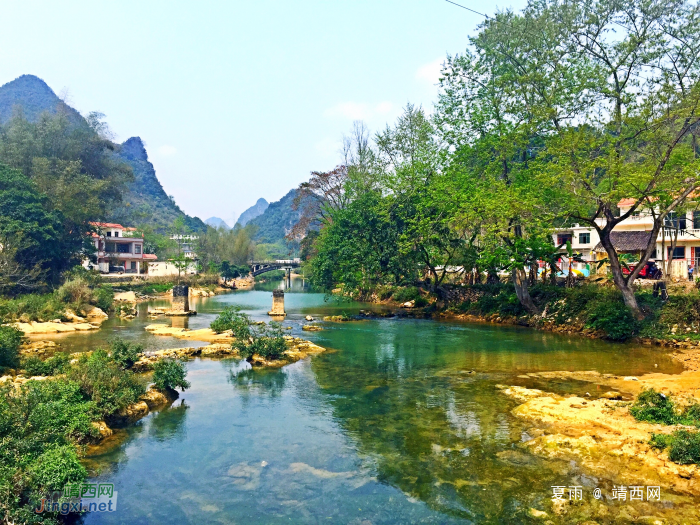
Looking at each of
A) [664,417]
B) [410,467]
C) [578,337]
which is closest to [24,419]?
[410,467]

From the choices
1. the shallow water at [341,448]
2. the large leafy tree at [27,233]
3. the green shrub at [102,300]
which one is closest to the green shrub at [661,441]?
the shallow water at [341,448]

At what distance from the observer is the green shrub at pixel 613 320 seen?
952 inches

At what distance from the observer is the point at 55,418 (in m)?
9.80

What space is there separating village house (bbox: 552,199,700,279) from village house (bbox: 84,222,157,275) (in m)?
56.3

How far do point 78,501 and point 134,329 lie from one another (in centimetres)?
2162

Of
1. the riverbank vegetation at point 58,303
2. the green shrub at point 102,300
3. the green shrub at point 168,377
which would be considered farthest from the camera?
the green shrub at point 102,300

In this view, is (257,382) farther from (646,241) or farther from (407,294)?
(646,241)

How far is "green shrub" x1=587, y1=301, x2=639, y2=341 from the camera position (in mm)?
24188

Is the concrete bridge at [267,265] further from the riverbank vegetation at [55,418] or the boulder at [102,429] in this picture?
the boulder at [102,429]

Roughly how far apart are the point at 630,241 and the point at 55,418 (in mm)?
40787

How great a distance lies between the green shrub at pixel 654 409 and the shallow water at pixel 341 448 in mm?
2757

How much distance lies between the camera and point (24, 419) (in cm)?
901

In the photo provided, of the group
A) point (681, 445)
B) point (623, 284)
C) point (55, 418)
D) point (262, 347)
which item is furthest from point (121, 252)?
point (681, 445)

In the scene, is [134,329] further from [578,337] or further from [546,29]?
[546,29]
